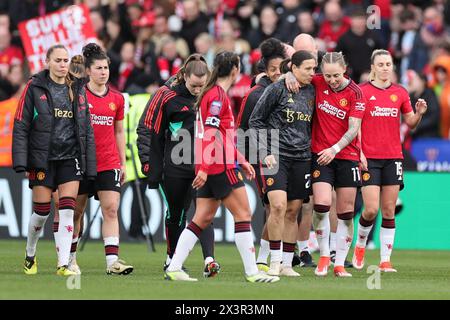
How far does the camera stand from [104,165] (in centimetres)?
1493

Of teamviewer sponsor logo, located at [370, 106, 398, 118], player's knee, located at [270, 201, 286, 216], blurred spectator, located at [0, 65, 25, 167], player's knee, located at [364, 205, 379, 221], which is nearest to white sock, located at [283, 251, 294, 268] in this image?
player's knee, located at [270, 201, 286, 216]

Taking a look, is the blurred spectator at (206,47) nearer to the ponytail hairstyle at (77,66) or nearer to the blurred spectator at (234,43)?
the blurred spectator at (234,43)

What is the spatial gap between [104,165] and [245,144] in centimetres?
184

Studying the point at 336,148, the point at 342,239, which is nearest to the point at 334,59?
the point at 336,148

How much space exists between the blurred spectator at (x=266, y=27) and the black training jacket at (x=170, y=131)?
33.5 feet

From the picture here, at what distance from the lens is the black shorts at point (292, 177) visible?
1446cm

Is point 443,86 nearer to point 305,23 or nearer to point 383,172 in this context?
point 305,23

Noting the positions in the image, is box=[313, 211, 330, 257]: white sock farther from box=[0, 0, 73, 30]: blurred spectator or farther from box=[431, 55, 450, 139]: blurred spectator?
box=[0, 0, 73, 30]: blurred spectator

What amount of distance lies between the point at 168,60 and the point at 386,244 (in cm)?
931

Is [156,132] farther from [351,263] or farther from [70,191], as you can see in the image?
[351,263]

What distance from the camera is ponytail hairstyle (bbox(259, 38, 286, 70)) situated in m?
15.6

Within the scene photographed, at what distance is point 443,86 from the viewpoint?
940 inches

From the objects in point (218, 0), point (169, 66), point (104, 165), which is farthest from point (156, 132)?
point (218, 0)

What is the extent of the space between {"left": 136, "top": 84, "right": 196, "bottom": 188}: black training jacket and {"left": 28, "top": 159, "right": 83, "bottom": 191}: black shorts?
3.33 feet
